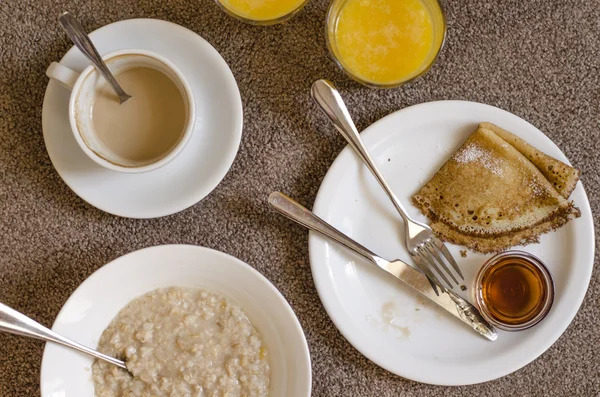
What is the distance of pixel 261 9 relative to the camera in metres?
1.52

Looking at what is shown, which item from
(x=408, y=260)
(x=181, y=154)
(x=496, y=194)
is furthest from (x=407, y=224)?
(x=181, y=154)

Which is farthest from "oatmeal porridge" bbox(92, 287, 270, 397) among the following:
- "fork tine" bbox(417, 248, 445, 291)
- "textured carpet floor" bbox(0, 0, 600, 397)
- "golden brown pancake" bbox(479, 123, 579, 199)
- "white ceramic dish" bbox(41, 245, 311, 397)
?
"golden brown pancake" bbox(479, 123, 579, 199)

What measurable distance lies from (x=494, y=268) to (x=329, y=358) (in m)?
0.46

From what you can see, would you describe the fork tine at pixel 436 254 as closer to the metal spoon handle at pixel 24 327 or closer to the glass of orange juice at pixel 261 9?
the glass of orange juice at pixel 261 9

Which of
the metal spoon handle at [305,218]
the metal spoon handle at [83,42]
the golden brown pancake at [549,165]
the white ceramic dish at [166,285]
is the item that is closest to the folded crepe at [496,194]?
the golden brown pancake at [549,165]

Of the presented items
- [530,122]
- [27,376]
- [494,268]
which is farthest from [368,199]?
[27,376]

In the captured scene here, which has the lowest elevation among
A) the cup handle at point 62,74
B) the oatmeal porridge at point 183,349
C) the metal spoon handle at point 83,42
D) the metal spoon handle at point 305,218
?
the oatmeal porridge at point 183,349

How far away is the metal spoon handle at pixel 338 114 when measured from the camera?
5.05 feet

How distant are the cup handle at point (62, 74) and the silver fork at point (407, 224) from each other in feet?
1.80

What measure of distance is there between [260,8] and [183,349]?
0.82 meters

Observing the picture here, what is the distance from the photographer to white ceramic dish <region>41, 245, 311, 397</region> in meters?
1.44

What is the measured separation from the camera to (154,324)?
1.50m

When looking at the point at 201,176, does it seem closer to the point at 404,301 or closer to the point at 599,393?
the point at 404,301

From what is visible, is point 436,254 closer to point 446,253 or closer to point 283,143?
point 446,253
